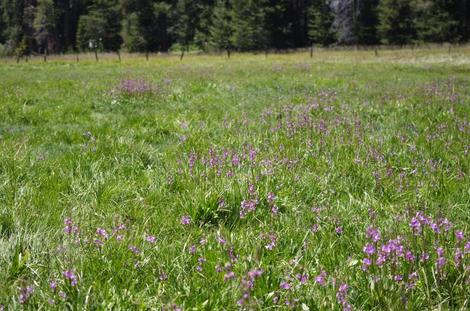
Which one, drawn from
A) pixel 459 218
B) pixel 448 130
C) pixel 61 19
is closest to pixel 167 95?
pixel 448 130

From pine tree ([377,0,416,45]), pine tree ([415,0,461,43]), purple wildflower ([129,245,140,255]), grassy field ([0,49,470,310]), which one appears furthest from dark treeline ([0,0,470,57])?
purple wildflower ([129,245,140,255])

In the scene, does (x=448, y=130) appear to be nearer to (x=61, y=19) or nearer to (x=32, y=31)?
(x=32, y=31)

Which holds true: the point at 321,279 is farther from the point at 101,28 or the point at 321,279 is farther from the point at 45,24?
the point at 45,24

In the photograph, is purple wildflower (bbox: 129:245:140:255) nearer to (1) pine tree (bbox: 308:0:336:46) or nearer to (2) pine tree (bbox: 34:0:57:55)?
(1) pine tree (bbox: 308:0:336:46)

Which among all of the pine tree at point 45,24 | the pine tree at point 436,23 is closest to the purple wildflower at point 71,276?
the pine tree at point 436,23

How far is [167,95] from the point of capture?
48.7 feet

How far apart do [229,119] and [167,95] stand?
4.95 m

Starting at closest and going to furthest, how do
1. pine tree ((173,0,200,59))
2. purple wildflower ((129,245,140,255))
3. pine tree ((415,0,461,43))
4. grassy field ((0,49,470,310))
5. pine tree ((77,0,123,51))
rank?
grassy field ((0,49,470,310)) < purple wildflower ((129,245,140,255)) < pine tree ((415,0,461,43)) < pine tree ((77,0,123,51)) < pine tree ((173,0,200,59))

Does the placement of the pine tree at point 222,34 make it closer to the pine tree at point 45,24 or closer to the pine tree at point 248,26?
the pine tree at point 248,26

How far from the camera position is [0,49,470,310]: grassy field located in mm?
2865

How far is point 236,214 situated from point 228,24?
91.3m

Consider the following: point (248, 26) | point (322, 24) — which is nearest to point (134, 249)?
point (248, 26)

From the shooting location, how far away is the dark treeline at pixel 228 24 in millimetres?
88562

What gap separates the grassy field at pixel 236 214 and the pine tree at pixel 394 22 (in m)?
87.7
